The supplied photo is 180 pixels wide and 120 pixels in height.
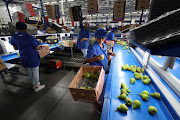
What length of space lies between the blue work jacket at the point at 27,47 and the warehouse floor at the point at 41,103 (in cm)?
102

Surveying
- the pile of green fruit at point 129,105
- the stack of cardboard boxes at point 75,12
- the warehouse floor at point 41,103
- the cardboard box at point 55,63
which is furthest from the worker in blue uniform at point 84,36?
the pile of green fruit at point 129,105

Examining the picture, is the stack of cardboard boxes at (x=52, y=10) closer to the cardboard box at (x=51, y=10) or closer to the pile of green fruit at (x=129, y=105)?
the cardboard box at (x=51, y=10)

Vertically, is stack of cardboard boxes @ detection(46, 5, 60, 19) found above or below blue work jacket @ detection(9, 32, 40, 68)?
above

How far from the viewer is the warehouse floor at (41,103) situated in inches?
81.8

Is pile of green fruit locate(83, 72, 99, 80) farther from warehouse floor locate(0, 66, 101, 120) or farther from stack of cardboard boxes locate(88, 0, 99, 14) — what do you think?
stack of cardboard boxes locate(88, 0, 99, 14)

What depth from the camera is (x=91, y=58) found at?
1.72 meters

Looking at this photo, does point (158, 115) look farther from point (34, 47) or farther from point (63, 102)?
point (34, 47)

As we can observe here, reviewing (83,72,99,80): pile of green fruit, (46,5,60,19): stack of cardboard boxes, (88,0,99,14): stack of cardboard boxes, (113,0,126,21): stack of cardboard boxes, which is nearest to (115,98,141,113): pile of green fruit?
(83,72,99,80): pile of green fruit

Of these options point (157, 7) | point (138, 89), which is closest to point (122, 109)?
point (138, 89)

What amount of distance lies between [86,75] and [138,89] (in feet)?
2.88

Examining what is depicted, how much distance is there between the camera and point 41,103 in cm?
243

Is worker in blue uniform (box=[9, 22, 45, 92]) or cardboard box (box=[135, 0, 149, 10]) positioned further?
cardboard box (box=[135, 0, 149, 10])

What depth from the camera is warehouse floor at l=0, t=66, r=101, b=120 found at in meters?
2.08

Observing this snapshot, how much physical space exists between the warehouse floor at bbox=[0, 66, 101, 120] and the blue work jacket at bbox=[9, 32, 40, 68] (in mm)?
1025
